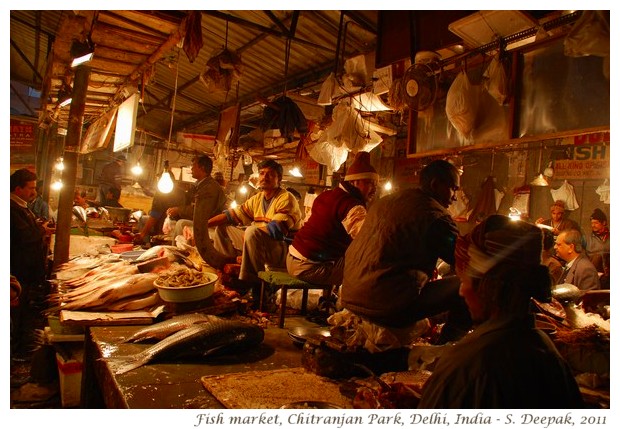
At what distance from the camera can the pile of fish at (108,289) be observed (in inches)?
213

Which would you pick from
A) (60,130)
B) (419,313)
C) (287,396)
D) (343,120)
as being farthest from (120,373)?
(60,130)

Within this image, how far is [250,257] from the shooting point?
661cm

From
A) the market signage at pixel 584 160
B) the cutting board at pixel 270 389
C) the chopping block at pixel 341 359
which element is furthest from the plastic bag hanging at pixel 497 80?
the market signage at pixel 584 160

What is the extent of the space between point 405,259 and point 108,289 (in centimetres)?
411

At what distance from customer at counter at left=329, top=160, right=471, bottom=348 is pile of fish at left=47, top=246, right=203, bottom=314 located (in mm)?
3144

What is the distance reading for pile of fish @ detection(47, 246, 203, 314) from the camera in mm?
5406

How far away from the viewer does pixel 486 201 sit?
40.1 ft

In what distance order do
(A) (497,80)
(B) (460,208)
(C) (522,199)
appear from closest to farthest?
1. (A) (497,80)
2. (C) (522,199)
3. (B) (460,208)

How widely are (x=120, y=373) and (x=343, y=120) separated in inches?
184

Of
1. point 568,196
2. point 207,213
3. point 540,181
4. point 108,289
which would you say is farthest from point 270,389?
point 568,196

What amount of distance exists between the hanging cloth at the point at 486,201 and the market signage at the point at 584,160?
1701 millimetres

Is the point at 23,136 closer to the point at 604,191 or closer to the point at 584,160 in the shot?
the point at 584,160

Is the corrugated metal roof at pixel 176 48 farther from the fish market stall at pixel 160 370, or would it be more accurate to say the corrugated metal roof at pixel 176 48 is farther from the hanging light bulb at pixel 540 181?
the hanging light bulb at pixel 540 181
